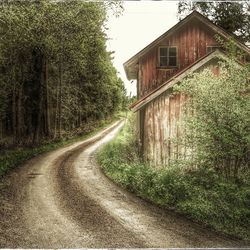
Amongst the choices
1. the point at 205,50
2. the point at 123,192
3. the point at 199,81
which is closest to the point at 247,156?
the point at 199,81

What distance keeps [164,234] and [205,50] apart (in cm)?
1480

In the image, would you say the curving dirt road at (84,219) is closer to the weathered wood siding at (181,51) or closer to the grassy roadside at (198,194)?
the grassy roadside at (198,194)

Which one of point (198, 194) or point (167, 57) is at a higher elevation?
point (167, 57)

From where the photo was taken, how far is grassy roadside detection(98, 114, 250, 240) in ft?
31.4

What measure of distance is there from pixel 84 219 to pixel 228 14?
25.3m

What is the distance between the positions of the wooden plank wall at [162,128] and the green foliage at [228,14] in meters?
16.1

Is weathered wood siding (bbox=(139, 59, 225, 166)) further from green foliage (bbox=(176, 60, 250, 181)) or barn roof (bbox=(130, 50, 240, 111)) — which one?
green foliage (bbox=(176, 60, 250, 181))

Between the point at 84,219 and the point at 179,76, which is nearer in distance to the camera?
the point at 84,219

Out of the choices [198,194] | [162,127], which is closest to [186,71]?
[162,127]

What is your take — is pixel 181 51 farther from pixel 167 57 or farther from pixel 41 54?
pixel 41 54

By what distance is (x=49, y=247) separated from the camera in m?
7.98

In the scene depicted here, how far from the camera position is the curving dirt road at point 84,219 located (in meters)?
8.30

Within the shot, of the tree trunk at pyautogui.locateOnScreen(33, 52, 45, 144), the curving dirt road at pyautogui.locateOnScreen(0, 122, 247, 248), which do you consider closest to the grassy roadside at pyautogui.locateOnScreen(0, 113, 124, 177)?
the tree trunk at pyautogui.locateOnScreen(33, 52, 45, 144)

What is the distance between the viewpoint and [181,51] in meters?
21.0
